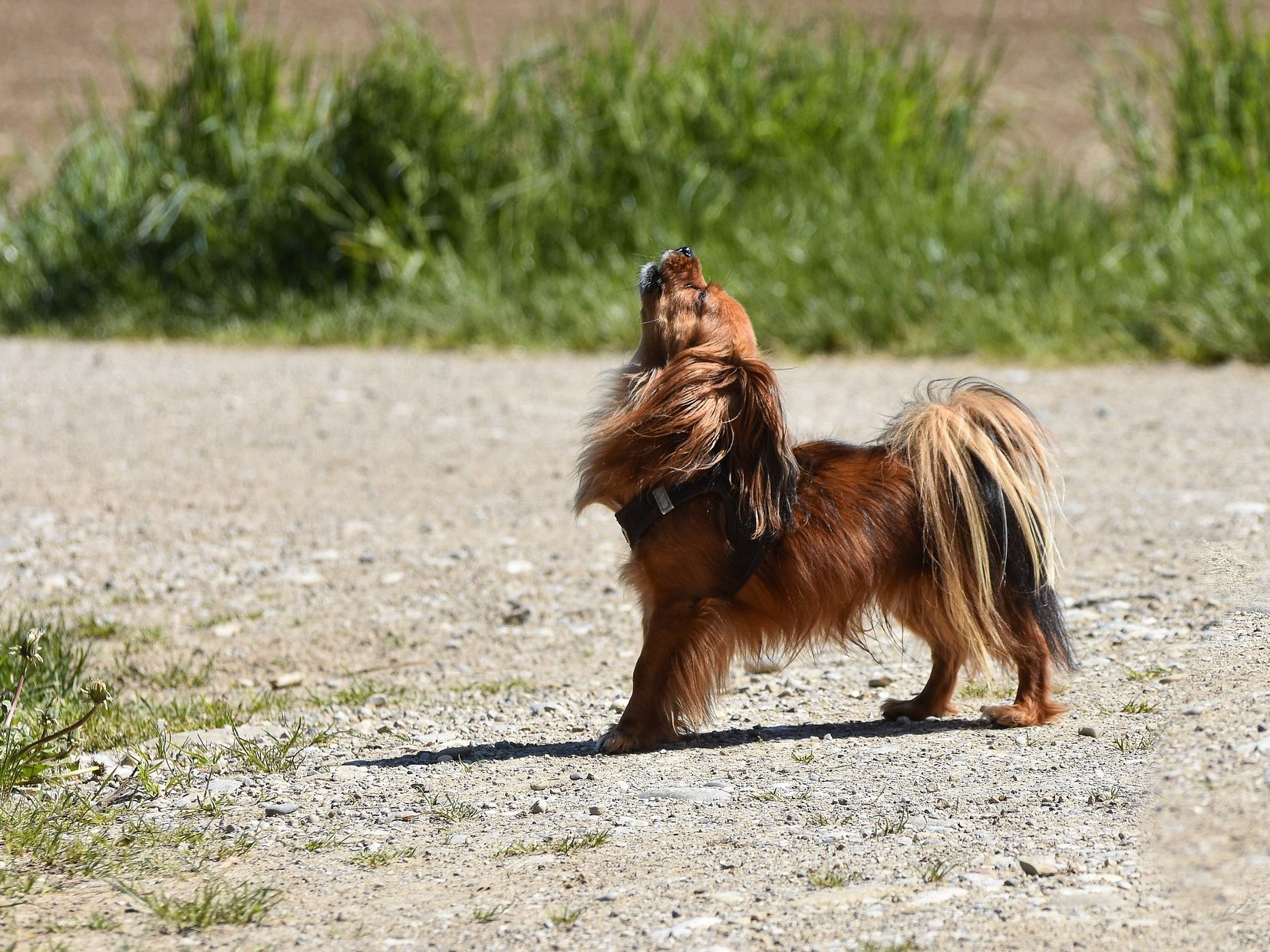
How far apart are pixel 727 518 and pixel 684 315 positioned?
1.79ft

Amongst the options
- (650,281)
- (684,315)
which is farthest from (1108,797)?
(650,281)

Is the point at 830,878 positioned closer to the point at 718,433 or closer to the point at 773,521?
the point at 773,521

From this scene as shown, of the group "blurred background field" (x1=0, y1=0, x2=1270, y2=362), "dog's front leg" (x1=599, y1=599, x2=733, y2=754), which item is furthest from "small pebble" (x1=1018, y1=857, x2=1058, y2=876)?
"blurred background field" (x1=0, y1=0, x2=1270, y2=362)

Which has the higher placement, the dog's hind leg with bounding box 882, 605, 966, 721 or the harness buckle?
the harness buckle

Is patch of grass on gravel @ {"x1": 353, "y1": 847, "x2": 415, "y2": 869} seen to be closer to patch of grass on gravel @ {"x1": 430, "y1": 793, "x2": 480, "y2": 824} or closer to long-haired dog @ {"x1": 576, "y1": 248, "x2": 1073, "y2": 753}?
patch of grass on gravel @ {"x1": 430, "y1": 793, "x2": 480, "y2": 824}

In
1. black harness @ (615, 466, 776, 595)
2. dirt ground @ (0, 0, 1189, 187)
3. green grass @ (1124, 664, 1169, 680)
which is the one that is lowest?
green grass @ (1124, 664, 1169, 680)

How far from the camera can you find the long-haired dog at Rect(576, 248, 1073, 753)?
4078 millimetres

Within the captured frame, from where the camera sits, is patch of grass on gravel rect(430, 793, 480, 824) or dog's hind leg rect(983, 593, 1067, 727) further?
dog's hind leg rect(983, 593, 1067, 727)

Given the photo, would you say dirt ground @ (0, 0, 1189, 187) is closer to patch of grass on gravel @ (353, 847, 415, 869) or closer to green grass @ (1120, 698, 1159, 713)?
green grass @ (1120, 698, 1159, 713)

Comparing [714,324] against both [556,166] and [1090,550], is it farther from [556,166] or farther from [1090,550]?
[556,166]

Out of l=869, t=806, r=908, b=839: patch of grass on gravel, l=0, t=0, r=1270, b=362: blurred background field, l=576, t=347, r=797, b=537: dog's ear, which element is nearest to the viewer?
l=869, t=806, r=908, b=839: patch of grass on gravel

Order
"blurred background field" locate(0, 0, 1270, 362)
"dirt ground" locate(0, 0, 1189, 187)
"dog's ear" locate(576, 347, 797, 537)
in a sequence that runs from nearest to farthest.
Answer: "dog's ear" locate(576, 347, 797, 537), "blurred background field" locate(0, 0, 1270, 362), "dirt ground" locate(0, 0, 1189, 187)

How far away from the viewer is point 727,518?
4078 mm

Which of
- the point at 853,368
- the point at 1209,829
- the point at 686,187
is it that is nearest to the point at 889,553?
the point at 1209,829
